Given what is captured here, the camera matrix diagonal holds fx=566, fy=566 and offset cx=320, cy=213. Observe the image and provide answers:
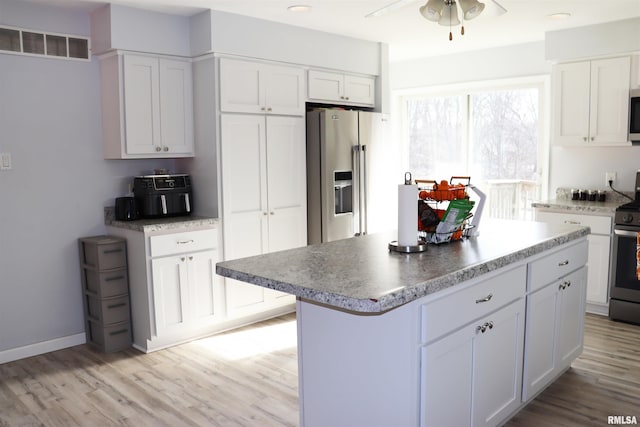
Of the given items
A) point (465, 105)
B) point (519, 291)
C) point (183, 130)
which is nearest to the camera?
point (519, 291)

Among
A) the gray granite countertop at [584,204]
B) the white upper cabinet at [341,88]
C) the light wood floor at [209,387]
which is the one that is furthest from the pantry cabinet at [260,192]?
the gray granite countertop at [584,204]

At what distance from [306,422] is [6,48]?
3.03 m

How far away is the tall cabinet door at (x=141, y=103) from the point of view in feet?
12.8

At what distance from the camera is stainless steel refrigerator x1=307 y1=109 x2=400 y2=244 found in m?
4.64

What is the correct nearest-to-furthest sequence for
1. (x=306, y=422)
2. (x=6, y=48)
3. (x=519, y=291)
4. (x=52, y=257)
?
(x=306, y=422) < (x=519, y=291) < (x=6, y=48) < (x=52, y=257)

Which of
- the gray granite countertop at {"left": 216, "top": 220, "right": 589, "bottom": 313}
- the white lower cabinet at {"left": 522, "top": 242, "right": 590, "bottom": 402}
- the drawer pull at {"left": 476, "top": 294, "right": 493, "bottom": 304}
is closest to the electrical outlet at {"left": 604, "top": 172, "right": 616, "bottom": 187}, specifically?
the white lower cabinet at {"left": 522, "top": 242, "right": 590, "bottom": 402}

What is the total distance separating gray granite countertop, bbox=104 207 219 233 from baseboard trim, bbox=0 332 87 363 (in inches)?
33.5

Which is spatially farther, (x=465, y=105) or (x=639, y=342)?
(x=465, y=105)

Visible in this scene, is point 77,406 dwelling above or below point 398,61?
below

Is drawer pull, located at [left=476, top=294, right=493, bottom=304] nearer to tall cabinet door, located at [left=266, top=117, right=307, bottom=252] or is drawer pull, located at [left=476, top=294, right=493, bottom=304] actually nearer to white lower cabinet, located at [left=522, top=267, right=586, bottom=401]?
white lower cabinet, located at [left=522, top=267, right=586, bottom=401]

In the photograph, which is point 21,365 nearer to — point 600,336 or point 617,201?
point 600,336

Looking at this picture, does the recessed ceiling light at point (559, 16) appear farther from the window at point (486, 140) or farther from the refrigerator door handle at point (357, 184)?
the refrigerator door handle at point (357, 184)

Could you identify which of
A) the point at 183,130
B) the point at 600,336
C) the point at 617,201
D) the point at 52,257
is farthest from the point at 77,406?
the point at 617,201

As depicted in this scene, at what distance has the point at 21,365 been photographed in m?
3.67
